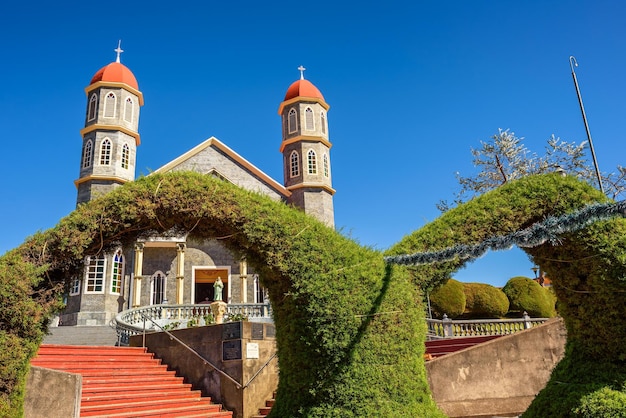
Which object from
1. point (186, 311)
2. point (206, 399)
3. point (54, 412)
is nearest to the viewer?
point (54, 412)

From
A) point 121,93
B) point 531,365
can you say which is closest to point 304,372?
point 531,365

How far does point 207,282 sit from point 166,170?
8.61 meters

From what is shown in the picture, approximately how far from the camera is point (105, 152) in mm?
25844

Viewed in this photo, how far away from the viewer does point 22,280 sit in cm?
530

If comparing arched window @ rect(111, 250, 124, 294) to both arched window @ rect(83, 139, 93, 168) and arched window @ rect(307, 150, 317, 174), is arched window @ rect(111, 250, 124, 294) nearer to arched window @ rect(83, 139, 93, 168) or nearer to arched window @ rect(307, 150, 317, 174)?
arched window @ rect(83, 139, 93, 168)

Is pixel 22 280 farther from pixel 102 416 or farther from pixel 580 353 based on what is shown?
pixel 580 353

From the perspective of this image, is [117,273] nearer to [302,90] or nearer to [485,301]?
[302,90]

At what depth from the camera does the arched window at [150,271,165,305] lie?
24.7 metres

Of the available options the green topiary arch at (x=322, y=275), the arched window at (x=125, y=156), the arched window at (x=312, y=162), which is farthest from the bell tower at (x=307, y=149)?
the green topiary arch at (x=322, y=275)

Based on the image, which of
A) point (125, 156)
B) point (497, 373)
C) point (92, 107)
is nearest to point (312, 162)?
point (125, 156)

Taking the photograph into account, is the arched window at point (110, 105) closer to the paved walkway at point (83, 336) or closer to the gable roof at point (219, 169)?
the gable roof at point (219, 169)

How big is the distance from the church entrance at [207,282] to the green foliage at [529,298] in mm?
15147

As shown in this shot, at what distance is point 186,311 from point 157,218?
13.1m

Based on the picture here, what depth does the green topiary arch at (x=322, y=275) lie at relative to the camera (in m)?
5.60
